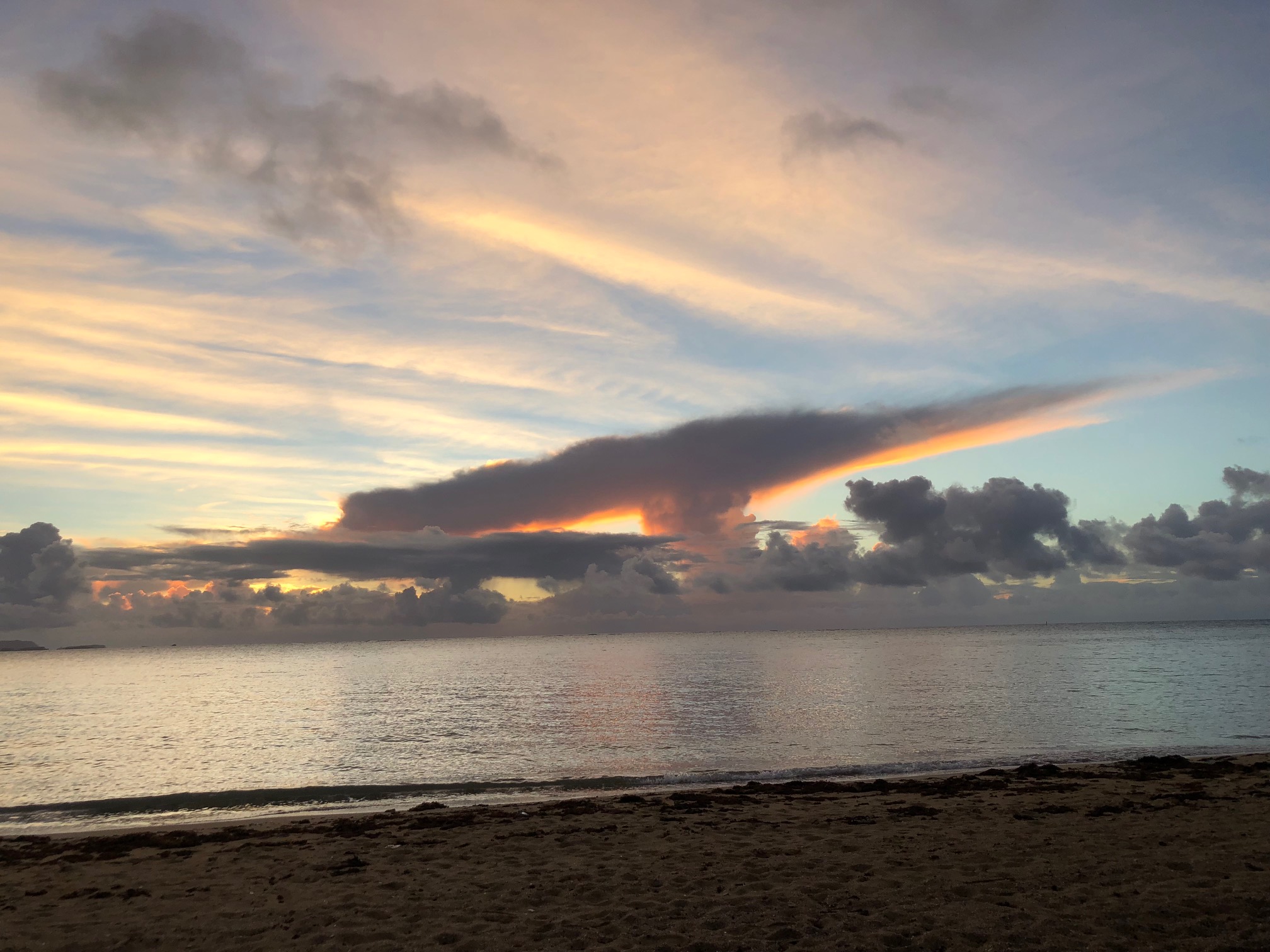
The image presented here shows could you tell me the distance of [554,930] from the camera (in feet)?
41.0

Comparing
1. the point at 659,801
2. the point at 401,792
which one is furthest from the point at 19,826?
the point at 659,801

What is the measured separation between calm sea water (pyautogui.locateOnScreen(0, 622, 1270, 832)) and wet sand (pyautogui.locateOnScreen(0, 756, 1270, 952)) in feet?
29.5

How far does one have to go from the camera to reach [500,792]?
3095 cm

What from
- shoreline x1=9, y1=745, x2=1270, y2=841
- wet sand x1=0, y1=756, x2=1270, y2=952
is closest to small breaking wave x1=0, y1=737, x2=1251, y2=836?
shoreline x1=9, y1=745, x2=1270, y2=841

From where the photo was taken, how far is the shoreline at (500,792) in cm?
2647

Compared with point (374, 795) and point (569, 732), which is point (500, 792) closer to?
point (374, 795)

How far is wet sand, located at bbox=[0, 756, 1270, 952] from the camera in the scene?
470 inches

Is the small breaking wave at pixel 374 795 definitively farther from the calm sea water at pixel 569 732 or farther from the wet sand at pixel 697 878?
the wet sand at pixel 697 878

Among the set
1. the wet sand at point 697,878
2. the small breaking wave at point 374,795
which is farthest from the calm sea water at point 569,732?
the wet sand at point 697,878

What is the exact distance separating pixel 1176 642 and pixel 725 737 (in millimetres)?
192500

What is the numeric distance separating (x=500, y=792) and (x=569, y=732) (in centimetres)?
1838

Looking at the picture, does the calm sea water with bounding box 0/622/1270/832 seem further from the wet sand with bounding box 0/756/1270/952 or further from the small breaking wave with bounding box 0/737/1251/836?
the wet sand with bounding box 0/756/1270/952

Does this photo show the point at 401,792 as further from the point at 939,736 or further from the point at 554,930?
the point at 939,736

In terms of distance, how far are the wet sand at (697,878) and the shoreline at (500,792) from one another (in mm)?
3654
